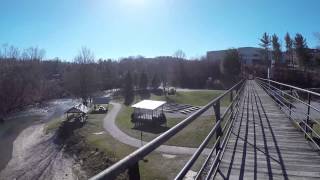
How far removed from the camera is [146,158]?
1839 cm

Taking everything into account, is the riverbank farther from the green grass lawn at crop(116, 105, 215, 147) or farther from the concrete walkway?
the green grass lawn at crop(116, 105, 215, 147)

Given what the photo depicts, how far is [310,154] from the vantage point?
5770 millimetres

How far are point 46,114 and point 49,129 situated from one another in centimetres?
1563

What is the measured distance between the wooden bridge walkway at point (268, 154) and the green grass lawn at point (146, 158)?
645cm

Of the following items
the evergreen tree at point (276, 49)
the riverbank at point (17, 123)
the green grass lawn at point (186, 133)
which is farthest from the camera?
the evergreen tree at point (276, 49)

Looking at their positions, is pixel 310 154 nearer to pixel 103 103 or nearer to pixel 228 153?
pixel 228 153

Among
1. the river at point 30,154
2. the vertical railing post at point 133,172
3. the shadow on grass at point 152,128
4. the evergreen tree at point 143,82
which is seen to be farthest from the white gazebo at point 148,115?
the evergreen tree at point 143,82

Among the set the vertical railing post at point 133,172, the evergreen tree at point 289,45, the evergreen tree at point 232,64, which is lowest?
the vertical railing post at point 133,172

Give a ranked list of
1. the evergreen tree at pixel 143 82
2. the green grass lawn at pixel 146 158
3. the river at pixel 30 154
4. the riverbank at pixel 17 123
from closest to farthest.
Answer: the green grass lawn at pixel 146 158 → the river at pixel 30 154 → the riverbank at pixel 17 123 → the evergreen tree at pixel 143 82

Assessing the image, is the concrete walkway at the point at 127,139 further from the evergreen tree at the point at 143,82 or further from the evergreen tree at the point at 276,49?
the evergreen tree at the point at 276,49

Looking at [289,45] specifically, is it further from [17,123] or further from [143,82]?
[17,123]

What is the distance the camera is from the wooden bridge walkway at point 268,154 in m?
4.67

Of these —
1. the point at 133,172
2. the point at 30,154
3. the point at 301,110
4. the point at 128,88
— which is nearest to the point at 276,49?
the point at 128,88

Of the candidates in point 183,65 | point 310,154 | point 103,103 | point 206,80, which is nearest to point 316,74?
point 206,80
